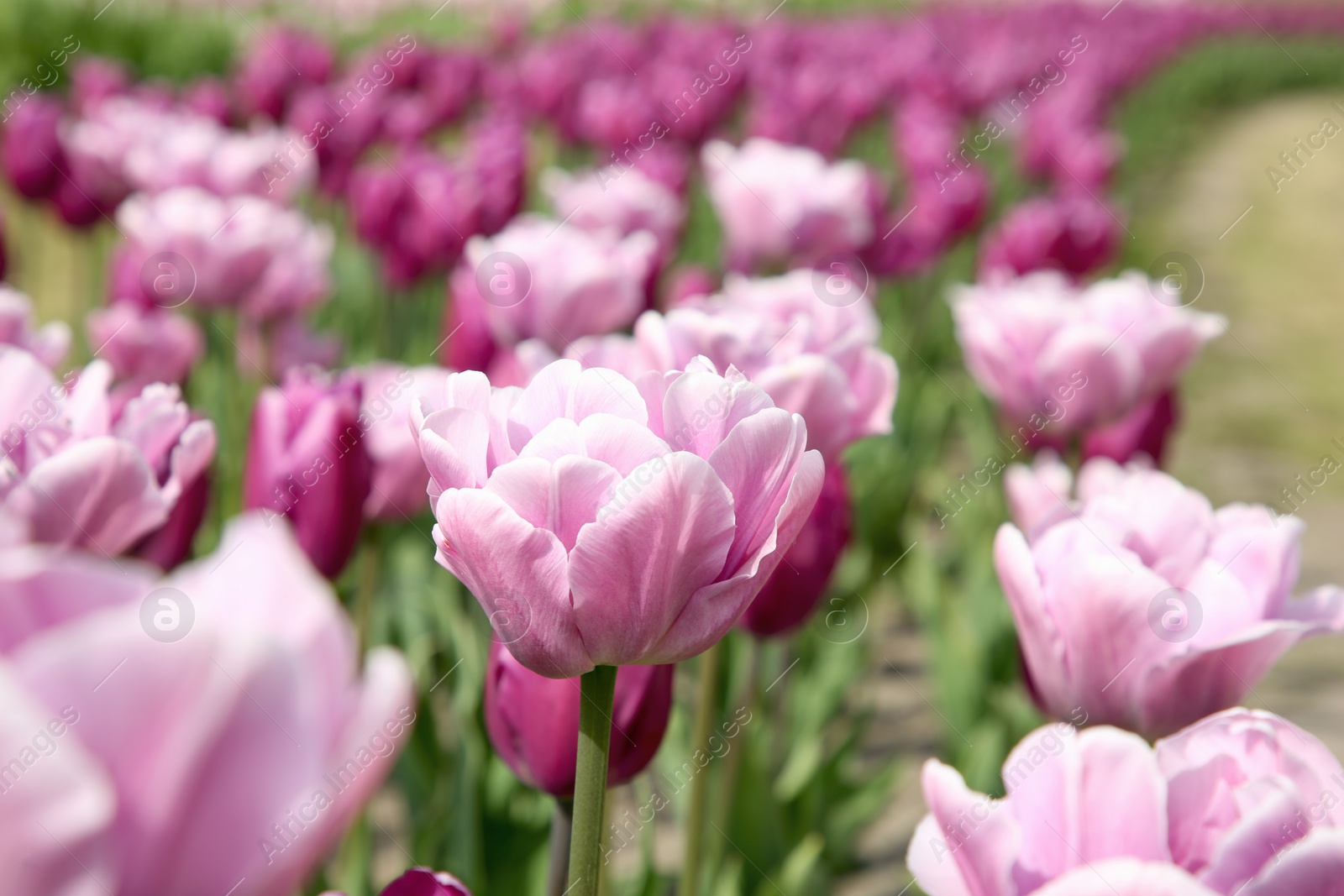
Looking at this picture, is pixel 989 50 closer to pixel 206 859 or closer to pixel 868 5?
pixel 206 859

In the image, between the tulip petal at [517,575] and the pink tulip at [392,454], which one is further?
the pink tulip at [392,454]

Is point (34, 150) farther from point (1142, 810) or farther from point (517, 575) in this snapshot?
point (1142, 810)

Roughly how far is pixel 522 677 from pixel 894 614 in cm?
223

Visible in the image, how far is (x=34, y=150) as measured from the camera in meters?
2.57

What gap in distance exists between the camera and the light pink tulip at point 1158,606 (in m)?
0.82

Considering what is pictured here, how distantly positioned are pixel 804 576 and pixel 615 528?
58cm

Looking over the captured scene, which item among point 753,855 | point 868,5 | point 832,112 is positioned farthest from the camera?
point 868,5

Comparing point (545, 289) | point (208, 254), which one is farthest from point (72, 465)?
point (208, 254)

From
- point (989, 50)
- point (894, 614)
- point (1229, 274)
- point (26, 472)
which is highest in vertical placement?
point (26, 472)

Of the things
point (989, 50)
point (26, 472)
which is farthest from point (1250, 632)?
point (989, 50)

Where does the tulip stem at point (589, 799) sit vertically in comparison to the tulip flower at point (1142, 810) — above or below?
above

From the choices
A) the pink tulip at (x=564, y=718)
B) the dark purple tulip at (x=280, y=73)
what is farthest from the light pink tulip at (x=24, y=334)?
the dark purple tulip at (x=280, y=73)

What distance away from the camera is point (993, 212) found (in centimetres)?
569

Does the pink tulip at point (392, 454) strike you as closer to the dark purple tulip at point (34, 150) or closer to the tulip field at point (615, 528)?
the tulip field at point (615, 528)
